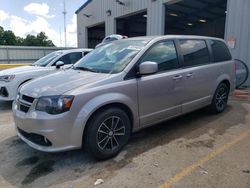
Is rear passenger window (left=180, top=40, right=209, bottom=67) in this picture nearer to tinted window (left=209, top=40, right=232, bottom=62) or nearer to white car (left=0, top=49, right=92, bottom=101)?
tinted window (left=209, top=40, right=232, bottom=62)

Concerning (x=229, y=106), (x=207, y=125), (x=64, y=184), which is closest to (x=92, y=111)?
(x=64, y=184)

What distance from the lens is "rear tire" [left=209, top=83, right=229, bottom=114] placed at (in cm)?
489

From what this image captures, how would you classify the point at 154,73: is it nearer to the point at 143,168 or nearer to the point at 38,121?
the point at 143,168

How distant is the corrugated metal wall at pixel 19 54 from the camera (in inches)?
717

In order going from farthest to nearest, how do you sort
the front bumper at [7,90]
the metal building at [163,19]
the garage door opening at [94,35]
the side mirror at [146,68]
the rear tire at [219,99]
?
the garage door opening at [94,35] < the metal building at [163,19] < the front bumper at [7,90] < the rear tire at [219,99] < the side mirror at [146,68]

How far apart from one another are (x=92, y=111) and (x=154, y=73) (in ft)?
4.11

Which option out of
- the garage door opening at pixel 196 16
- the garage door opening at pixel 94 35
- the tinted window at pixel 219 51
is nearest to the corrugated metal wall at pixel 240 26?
the garage door opening at pixel 196 16

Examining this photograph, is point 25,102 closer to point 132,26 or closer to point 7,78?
point 7,78

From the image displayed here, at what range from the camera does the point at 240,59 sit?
8422 millimetres

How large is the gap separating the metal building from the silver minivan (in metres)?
4.82

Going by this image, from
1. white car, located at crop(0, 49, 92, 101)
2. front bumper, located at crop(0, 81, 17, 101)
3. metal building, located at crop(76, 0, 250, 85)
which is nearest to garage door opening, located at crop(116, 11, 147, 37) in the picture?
metal building, located at crop(76, 0, 250, 85)

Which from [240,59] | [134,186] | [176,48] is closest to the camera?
[134,186]

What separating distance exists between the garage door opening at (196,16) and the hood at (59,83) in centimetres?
934

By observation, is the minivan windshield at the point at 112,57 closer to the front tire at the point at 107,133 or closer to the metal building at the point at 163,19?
the front tire at the point at 107,133
